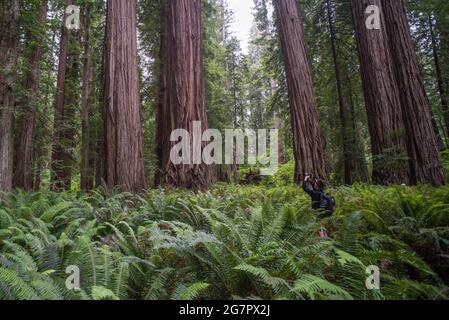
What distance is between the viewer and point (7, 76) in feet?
17.3

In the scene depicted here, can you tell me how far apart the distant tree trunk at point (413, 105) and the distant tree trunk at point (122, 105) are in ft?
17.7

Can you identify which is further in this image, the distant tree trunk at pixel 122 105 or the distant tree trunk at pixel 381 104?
the distant tree trunk at pixel 381 104

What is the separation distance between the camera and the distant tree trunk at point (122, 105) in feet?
20.9

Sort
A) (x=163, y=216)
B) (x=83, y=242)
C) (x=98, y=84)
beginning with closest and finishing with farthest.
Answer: (x=83, y=242) → (x=163, y=216) → (x=98, y=84)

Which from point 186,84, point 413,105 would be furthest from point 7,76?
point 413,105

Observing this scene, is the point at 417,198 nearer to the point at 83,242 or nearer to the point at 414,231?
the point at 414,231

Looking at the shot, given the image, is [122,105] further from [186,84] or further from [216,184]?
[216,184]

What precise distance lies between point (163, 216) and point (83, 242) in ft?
6.50

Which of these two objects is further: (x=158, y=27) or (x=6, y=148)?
(x=158, y=27)

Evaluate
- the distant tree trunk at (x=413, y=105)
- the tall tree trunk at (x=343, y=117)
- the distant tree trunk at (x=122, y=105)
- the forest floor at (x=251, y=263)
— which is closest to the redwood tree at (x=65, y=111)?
the distant tree trunk at (x=122, y=105)

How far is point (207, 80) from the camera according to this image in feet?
52.6

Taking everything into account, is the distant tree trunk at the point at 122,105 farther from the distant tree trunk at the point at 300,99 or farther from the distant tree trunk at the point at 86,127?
the distant tree trunk at the point at 86,127

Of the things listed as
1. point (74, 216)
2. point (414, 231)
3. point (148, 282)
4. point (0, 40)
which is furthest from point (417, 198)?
point (0, 40)

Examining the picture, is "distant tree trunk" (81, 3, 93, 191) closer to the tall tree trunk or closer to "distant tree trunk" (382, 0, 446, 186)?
the tall tree trunk
